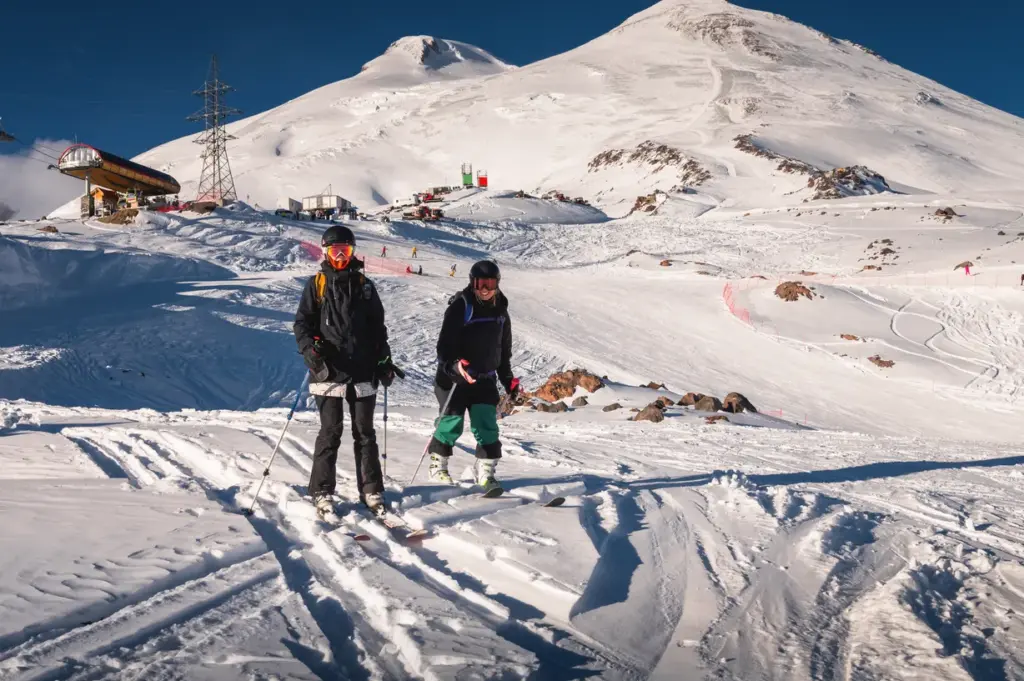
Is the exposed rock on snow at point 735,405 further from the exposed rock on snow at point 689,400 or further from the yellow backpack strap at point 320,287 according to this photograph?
the yellow backpack strap at point 320,287

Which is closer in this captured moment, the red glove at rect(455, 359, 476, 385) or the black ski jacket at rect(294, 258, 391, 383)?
the black ski jacket at rect(294, 258, 391, 383)

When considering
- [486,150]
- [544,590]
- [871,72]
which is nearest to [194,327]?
[544,590]

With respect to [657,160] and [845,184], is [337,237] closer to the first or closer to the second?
[845,184]

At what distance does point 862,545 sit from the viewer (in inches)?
167

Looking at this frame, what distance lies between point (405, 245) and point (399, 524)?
112 ft

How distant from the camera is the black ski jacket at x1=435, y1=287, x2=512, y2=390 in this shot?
545 centimetres

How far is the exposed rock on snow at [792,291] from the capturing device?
2342cm

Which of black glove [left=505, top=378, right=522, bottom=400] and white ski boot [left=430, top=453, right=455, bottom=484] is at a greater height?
black glove [left=505, top=378, right=522, bottom=400]

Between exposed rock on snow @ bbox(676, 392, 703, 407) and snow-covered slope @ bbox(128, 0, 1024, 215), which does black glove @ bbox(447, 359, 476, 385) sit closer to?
exposed rock on snow @ bbox(676, 392, 703, 407)

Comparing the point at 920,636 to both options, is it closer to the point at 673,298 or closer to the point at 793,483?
the point at 793,483

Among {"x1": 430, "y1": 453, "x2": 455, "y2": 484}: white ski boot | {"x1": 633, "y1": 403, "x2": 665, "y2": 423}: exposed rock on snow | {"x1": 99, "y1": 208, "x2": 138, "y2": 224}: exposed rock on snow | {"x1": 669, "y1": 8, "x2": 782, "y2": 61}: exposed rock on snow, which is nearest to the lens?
{"x1": 430, "y1": 453, "x2": 455, "y2": 484}: white ski boot

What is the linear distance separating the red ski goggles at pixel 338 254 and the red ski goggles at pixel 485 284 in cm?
109

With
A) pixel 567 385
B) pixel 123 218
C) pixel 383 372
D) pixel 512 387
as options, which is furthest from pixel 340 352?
pixel 123 218

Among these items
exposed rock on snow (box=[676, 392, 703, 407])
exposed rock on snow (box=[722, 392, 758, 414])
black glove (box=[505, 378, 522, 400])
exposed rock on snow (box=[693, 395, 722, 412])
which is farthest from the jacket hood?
exposed rock on snow (box=[722, 392, 758, 414])
